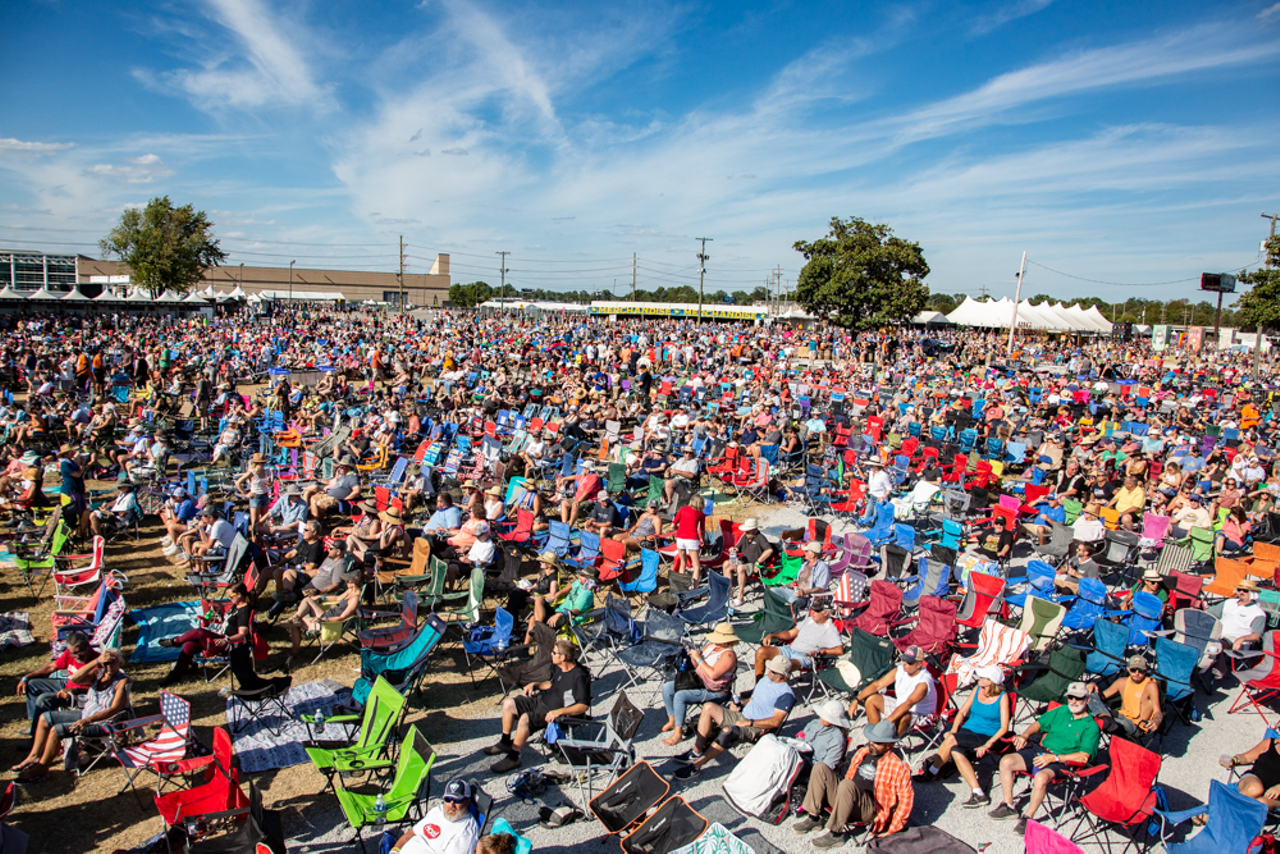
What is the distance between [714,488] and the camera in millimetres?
12469

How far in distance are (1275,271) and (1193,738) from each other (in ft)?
115

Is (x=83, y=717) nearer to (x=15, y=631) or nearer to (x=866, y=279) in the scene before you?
(x=15, y=631)

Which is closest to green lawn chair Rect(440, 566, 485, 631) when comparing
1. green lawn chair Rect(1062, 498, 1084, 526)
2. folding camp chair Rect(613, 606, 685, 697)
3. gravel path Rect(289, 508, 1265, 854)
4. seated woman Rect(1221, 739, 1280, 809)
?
gravel path Rect(289, 508, 1265, 854)

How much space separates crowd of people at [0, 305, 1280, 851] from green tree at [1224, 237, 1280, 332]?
11.2m

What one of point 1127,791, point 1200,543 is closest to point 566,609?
point 1127,791

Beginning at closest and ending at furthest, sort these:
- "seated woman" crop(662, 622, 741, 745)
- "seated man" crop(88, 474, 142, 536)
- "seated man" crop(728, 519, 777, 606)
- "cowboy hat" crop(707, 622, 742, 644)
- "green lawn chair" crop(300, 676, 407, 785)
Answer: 1. "green lawn chair" crop(300, 676, 407, 785)
2. "seated woman" crop(662, 622, 741, 745)
3. "cowboy hat" crop(707, 622, 742, 644)
4. "seated man" crop(728, 519, 777, 606)
5. "seated man" crop(88, 474, 142, 536)

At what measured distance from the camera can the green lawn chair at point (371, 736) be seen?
14.3 feet

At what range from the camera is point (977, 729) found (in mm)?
4844

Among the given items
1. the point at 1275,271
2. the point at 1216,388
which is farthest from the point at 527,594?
the point at 1275,271

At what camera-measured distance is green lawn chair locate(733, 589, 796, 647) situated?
19.8ft

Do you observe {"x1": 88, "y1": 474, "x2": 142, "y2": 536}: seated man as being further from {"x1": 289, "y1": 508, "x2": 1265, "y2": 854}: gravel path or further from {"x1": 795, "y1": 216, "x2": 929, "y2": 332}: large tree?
{"x1": 795, "y1": 216, "x2": 929, "y2": 332}: large tree

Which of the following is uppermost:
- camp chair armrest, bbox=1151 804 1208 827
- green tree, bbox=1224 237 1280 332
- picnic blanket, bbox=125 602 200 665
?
green tree, bbox=1224 237 1280 332

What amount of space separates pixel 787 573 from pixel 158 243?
199 ft

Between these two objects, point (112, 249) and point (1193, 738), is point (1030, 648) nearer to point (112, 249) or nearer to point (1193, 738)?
point (1193, 738)
